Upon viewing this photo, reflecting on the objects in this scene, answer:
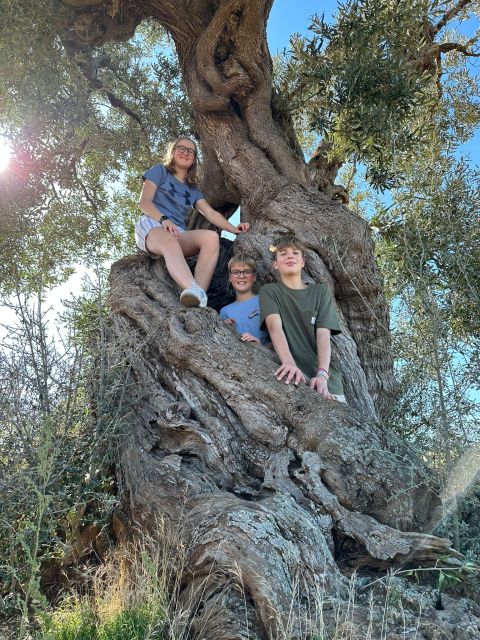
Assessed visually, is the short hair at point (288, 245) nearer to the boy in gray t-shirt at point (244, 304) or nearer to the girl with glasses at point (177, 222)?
the boy in gray t-shirt at point (244, 304)

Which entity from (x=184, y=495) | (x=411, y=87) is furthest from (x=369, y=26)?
(x=184, y=495)

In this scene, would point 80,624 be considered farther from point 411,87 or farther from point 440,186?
point 411,87

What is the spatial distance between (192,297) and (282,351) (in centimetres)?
109

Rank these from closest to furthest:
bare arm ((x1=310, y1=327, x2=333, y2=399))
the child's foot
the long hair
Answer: bare arm ((x1=310, y1=327, x2=333, y2=399)) → the child's foot → the long hair

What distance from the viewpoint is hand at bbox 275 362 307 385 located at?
514 cm

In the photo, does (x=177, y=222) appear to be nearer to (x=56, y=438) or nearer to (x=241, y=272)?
(x=241, y=272)

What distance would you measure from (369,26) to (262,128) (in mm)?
1918

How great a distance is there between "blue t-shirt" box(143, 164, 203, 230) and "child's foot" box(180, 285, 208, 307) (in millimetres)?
1906

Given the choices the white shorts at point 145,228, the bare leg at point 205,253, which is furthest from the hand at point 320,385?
the white shorts at point 145,228

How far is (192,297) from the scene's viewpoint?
5.98 meters

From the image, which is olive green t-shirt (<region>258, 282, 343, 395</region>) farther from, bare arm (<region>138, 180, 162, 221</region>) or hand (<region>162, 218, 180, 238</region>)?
bare arm (<region>138, 180, 162, 221</region>)

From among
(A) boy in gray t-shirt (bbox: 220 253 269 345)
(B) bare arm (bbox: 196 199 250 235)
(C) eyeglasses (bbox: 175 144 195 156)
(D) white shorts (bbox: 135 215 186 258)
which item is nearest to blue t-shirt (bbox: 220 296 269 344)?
(A) boy in gray t-shirt (bbox: 220 253 269 345)

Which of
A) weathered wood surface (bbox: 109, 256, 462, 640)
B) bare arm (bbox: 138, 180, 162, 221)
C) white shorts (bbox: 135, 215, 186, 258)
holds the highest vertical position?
bare arm (bbox: 138, 180, 162, 221)

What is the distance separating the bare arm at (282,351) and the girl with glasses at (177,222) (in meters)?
0.83
